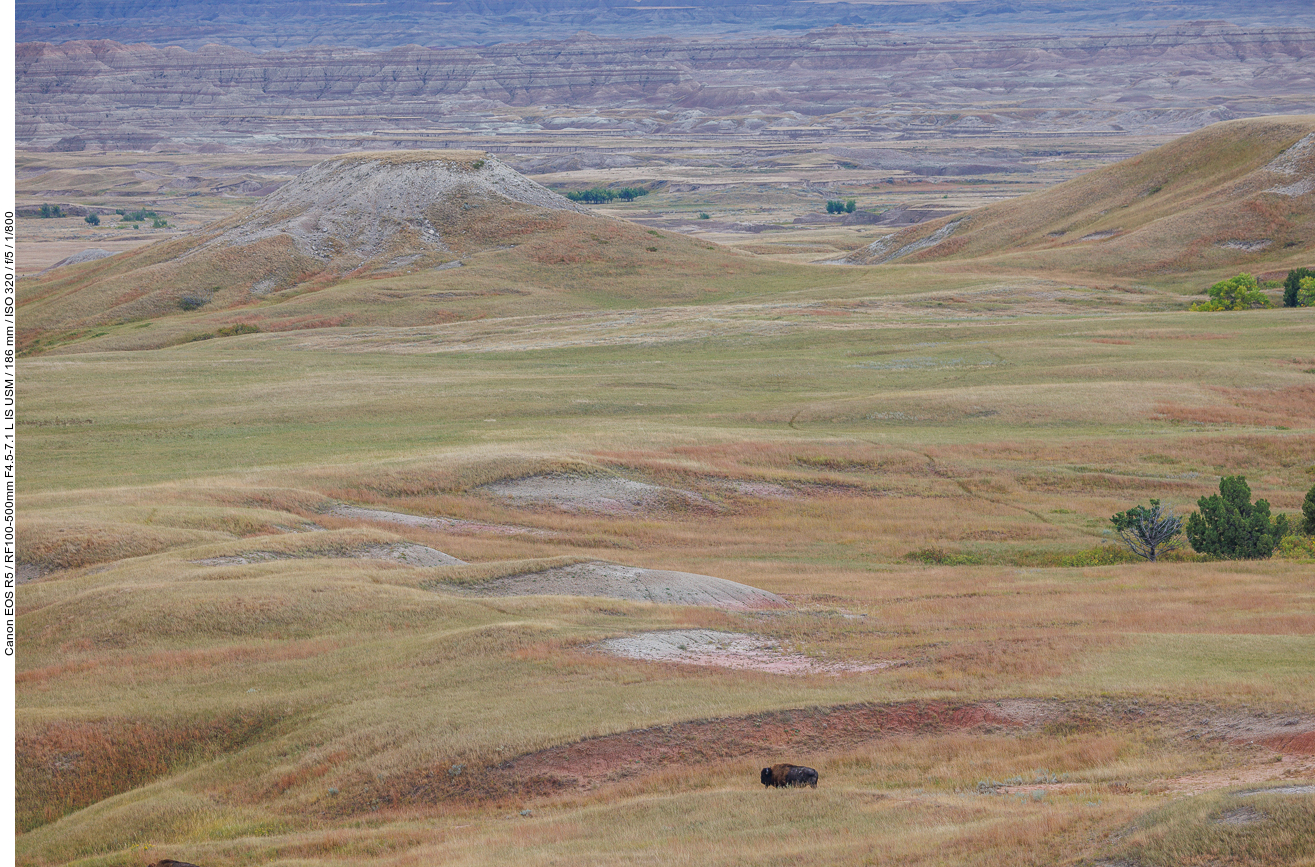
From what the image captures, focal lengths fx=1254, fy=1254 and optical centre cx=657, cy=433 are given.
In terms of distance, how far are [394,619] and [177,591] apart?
5.50m

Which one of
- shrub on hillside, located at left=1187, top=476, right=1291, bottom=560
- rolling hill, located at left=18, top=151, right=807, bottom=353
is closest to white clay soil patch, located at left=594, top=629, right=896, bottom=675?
shrub on hillside, located at left=1187, top=476, right=1291, bottom=560

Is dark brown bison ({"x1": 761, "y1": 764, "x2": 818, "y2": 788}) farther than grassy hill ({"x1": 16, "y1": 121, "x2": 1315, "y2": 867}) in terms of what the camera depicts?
Yes

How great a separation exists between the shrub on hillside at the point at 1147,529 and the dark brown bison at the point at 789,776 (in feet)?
77.1

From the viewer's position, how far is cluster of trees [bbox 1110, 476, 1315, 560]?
1550 inches

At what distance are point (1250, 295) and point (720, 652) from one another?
3117 inches

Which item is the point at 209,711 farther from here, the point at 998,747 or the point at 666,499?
the point at 666,499

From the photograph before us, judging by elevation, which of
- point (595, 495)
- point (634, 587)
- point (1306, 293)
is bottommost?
point (595, 495)

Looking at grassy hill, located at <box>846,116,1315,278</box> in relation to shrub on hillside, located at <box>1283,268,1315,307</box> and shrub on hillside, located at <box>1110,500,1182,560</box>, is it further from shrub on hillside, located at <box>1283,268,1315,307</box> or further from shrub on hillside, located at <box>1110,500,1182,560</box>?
shrub on hillside, located at <box>1110,500,1182,560</box>

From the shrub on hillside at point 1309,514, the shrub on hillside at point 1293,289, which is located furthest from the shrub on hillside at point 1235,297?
the shrub on hillside at point 1309,514

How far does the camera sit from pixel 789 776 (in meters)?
20.0

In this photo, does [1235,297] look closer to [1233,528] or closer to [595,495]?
[1233,528]

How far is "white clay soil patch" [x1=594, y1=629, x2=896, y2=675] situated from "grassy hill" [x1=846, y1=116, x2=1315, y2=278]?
95548 millimetres

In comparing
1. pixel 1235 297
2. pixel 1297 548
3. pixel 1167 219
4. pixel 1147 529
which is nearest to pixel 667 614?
pixel 1147 529

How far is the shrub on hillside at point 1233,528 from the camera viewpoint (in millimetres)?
39312
